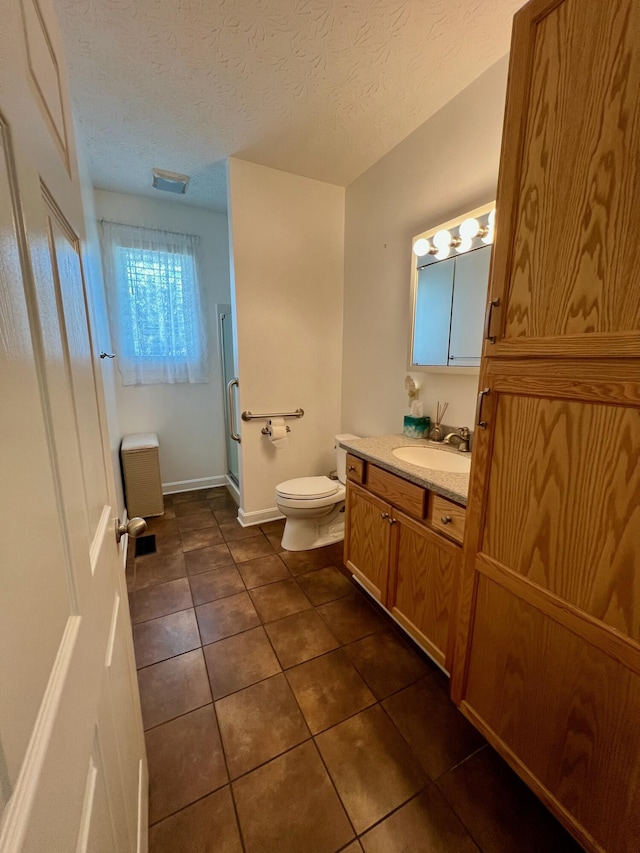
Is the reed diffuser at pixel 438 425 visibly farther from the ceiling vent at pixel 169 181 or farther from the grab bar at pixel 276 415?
the ceiling vent at pixel 169 181

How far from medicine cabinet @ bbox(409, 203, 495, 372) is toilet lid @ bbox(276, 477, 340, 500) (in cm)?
98

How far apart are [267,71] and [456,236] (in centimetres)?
115

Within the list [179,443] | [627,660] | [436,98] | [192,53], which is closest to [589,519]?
[627,660]

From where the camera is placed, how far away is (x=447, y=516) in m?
1.29

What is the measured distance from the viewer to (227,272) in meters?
3.22

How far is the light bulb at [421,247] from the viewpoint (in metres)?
1.86

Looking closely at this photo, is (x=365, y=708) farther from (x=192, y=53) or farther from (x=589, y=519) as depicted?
(x=192, y=53)

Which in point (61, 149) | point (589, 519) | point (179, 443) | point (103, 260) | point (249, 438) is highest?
point (103, 260)

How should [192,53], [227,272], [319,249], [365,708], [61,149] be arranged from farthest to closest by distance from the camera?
[227,272]
[319,249]
[192,53]
[365,708]
[61,149]

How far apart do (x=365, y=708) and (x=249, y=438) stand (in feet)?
5.89

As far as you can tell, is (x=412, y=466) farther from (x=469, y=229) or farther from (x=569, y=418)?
(x=469, y=229)

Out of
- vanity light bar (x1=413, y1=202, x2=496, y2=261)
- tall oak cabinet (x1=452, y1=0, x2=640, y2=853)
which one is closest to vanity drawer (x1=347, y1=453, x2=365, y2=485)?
tall oak cabinet (x1=452, y1=0, x2=640, y2=853)

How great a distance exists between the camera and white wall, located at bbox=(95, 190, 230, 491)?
2855mm

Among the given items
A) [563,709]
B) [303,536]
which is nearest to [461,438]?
[563,709]
